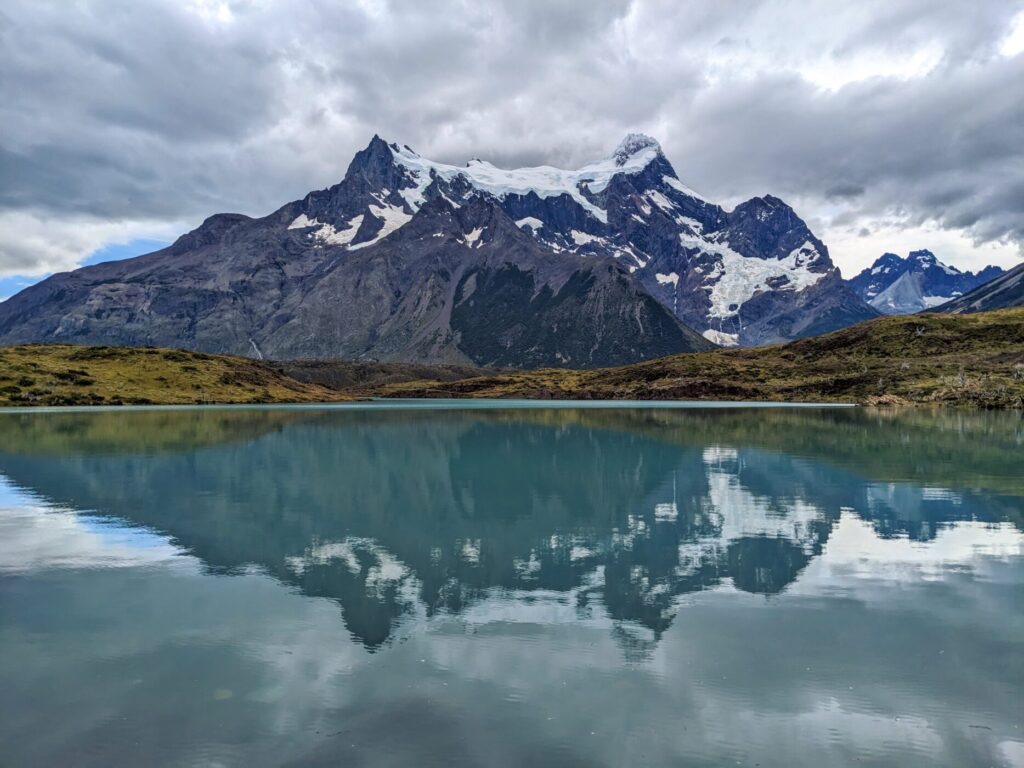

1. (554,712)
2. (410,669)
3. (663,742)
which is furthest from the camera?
(410,669)

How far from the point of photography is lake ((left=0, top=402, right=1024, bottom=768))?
627 inches

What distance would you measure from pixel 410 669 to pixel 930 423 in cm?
13135

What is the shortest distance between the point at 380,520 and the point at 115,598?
18044 millimetres

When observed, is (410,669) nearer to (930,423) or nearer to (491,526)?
(491,526)

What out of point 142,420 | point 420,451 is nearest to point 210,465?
point 420,451

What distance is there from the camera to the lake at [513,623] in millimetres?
15930

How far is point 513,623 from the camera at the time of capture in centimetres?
2389

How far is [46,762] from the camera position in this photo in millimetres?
14758

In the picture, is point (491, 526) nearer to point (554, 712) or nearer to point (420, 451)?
point (554, 712)

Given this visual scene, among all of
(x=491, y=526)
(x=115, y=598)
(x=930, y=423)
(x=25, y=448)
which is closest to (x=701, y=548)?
(x=491, y=526)

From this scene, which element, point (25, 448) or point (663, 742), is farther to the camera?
point (25, 448)

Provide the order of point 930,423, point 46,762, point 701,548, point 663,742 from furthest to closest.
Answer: point 930,423, point 701,548, point 663,742, point 46,762

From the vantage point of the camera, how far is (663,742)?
15734 mm

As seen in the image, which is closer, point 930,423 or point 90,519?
point 90,519
